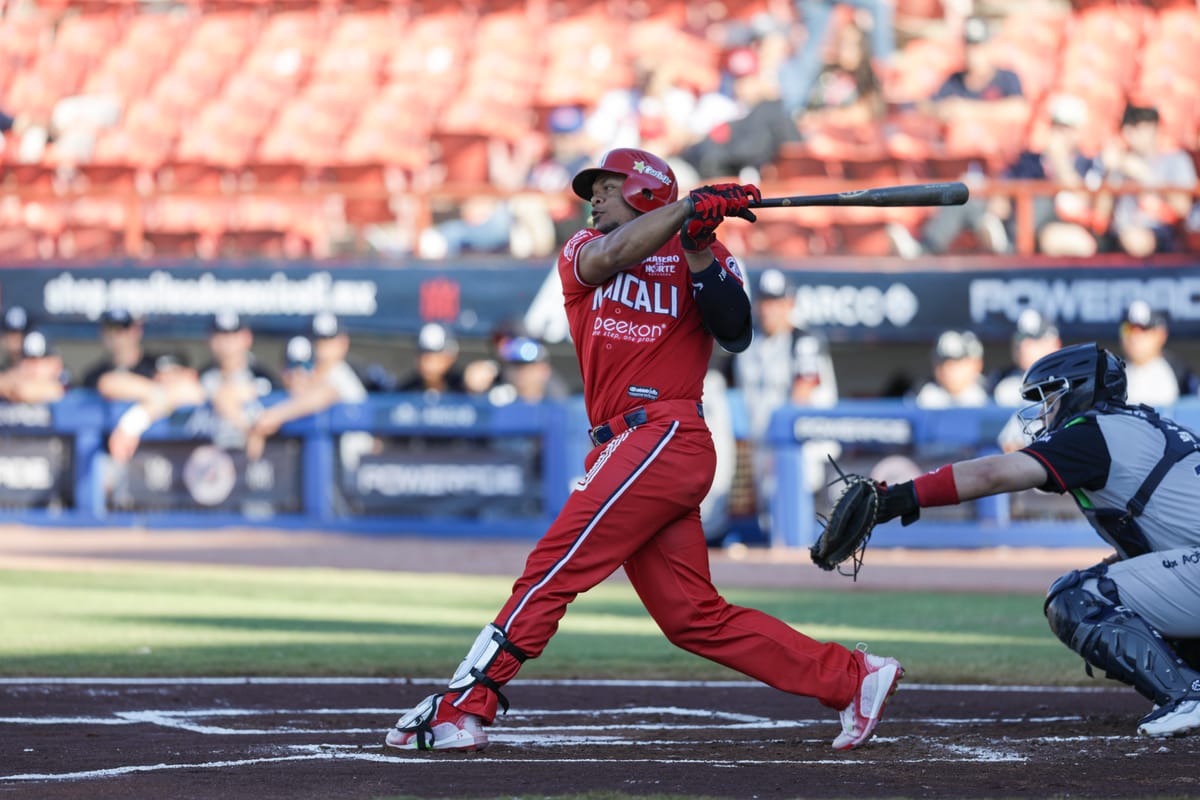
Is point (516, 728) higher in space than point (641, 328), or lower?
lower

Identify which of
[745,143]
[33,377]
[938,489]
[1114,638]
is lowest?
[1114,638]

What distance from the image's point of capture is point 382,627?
339 inches

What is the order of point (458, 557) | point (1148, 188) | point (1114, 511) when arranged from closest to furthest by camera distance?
1. point (1114, 511)
2. point (458, 557)
3. point (1148, 188)

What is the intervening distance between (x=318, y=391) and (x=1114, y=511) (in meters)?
9.17

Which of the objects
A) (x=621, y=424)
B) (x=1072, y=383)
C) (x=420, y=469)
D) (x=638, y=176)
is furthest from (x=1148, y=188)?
(x=621, y=424)

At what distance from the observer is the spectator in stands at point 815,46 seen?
16.2 metres

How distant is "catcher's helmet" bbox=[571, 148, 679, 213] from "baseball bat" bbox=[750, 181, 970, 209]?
0.31 m

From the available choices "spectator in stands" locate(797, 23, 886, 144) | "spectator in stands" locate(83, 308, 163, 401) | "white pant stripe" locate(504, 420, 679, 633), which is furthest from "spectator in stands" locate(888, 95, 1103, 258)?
"white pant stripe" locate(504, 420, 679, 633)

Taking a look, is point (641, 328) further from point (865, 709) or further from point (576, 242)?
point (865, 709)

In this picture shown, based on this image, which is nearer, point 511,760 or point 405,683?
point 511,760

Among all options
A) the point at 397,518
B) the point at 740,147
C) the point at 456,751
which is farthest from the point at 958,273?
the point at 456,751

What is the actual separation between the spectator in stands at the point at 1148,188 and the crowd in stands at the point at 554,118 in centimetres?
3

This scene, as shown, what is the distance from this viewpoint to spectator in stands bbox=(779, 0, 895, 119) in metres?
16.2

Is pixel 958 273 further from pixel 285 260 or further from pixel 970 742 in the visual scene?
pixel 970 742
